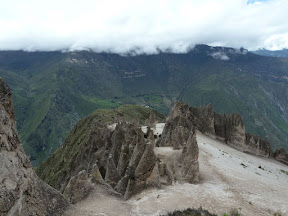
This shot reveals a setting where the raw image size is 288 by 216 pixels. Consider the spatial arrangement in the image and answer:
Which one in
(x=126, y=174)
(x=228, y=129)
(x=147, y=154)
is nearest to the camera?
(x=126, y=174)

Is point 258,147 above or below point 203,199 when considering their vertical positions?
below

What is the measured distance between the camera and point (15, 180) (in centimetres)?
1614

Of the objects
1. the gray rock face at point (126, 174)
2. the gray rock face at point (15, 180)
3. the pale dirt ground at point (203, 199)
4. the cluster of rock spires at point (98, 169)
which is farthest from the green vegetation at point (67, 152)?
the gray rock face at point (15, 180)

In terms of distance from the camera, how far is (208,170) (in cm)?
3797

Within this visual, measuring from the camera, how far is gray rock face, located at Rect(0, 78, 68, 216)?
15.2 m

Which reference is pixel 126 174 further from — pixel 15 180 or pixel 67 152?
pixel 67 152

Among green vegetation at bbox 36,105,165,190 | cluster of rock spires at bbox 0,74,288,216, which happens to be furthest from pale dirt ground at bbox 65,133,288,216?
green vegetation at bbox 36,105,165,190

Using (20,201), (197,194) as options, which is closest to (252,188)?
(197,194)

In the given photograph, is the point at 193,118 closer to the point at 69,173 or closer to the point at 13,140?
the point at 69,173

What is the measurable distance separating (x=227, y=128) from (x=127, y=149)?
4631 centimetres

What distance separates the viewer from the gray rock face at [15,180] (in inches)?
598

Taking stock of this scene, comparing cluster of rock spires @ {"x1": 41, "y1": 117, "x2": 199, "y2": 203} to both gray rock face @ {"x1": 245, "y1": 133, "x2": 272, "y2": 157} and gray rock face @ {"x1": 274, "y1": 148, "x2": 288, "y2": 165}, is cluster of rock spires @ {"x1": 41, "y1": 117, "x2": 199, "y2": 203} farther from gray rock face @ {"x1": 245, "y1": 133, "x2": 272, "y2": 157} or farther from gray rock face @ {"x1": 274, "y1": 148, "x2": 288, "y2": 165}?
gray rock face @ {"x1": 274, "y1": 148, "x2": 288, "y2": 165}

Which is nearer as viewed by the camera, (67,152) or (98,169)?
(98,169)

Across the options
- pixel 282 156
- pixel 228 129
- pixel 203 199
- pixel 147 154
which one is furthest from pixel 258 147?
pixel 147 154
